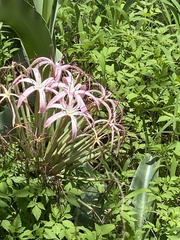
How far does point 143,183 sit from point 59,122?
35 cm

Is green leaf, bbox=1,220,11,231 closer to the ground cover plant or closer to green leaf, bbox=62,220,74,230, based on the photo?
the ground cover plant

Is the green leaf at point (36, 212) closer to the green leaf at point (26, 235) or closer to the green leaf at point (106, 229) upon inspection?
the green leaf at point (26, 235)

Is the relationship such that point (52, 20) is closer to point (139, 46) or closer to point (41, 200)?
point (139, 46)

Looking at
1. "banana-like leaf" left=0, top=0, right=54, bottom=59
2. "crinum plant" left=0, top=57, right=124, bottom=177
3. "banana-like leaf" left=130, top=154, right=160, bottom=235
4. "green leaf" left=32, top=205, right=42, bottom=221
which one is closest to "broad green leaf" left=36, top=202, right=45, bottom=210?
"green leaf" left=32, top=205, right=42, bottom=221

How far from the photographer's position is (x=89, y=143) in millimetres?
1681

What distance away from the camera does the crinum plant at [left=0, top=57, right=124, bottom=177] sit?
1591mm

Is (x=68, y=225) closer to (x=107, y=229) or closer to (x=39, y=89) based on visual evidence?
(x=107, y=229)

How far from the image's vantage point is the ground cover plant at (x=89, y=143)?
5.13ft

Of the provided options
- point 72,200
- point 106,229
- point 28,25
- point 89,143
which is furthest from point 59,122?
point 28,25

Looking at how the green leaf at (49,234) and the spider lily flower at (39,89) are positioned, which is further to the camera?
the spider lily flower at (39,89)

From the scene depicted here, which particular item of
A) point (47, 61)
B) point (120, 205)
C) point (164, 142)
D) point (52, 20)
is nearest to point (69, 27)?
point (52, 20)

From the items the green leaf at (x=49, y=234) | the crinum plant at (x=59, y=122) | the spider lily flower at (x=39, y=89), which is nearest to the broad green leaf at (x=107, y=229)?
the green leaf at (x=49, y=234)

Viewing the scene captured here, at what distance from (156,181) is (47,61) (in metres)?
0.47

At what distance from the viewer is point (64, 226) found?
58.8 inches
